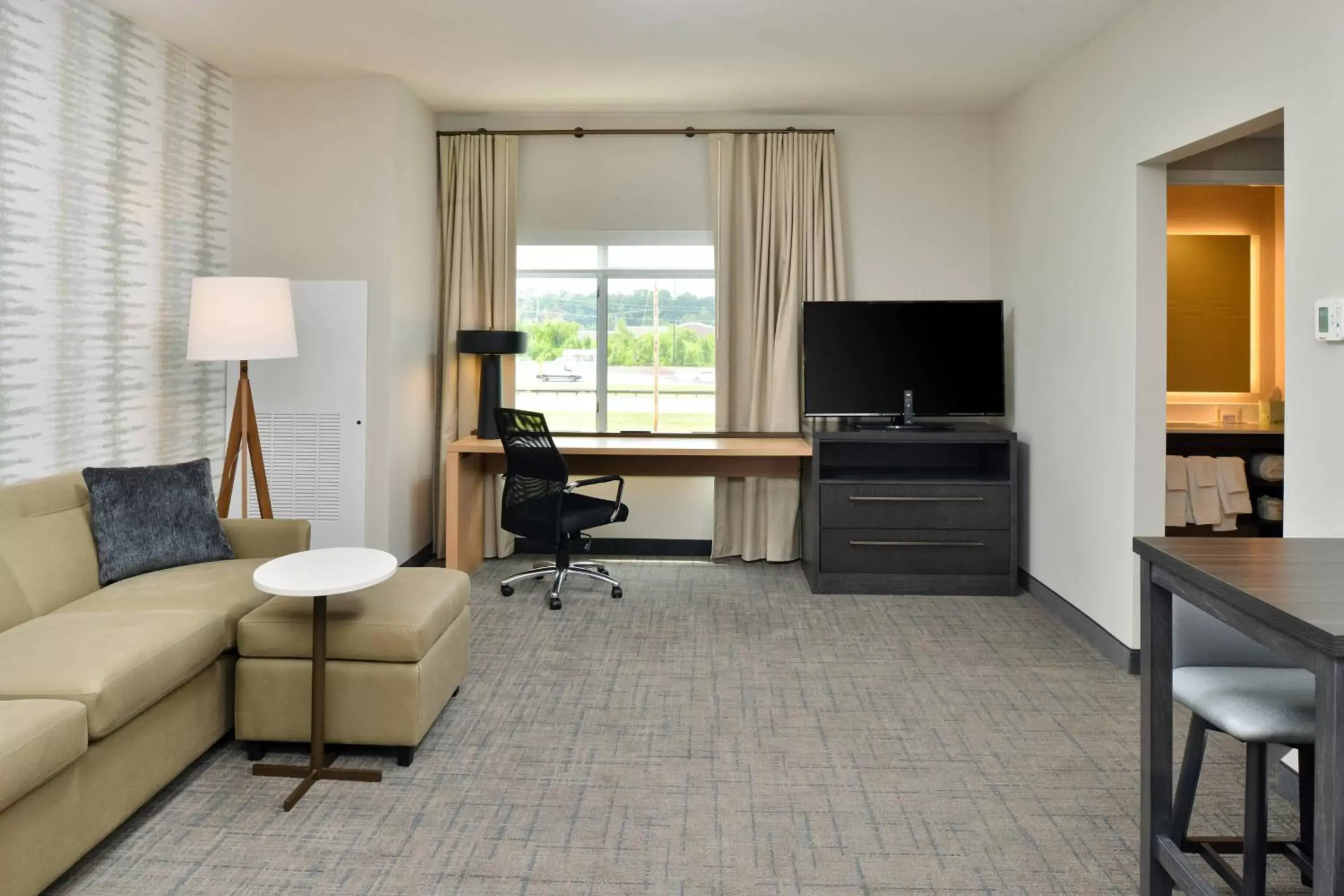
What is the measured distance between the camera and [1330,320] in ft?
8.43

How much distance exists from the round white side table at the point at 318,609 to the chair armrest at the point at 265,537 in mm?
913

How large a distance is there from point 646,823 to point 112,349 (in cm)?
308

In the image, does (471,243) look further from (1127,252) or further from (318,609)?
(1127,252)

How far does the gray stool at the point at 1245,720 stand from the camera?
176 centimetres

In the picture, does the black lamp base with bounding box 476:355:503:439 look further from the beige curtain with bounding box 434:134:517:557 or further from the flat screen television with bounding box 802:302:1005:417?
the flat screen television with bounding box 802:302:1005:417

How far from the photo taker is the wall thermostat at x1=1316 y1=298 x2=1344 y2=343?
8.32 feet

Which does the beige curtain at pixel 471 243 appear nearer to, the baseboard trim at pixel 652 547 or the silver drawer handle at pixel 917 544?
the baseboard trim at pixel 652 547

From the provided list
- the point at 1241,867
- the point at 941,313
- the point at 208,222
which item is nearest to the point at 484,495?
the point at 208,222

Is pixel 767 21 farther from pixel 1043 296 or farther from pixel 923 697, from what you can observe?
pixel 923 697

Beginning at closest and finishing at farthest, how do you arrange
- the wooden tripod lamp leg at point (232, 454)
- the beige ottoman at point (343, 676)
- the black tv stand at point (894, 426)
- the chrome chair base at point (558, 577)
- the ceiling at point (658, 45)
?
the beige ottoman at point (343, 676) < the ceiling at point (658, 45) < the wooden tripod lamp leg at point (232, 454) < the chrome chair base at point (558, 577) < the black tv stand at point (894, 426)

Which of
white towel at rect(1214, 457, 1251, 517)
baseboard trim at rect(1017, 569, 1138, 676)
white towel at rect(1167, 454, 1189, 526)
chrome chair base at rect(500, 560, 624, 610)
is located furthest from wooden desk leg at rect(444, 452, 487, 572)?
white towel at rect(1214, 457, 1251, 517)

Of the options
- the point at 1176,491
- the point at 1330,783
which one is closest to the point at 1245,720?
the point at 1330,783

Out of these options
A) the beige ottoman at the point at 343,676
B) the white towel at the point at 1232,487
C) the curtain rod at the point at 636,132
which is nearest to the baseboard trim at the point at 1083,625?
the white towel at the point at 1232,487

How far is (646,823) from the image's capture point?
251 cm
